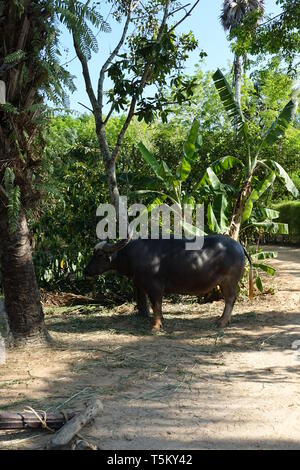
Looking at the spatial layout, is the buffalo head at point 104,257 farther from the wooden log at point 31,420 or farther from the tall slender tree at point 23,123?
the wooden log at point 31,420

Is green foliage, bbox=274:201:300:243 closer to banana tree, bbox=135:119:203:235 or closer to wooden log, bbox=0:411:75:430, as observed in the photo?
banana tree, bbox=135:119:203:235

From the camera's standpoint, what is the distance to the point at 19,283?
5699mm

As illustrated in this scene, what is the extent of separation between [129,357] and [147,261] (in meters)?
1.72

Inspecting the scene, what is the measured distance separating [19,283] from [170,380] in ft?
6.77

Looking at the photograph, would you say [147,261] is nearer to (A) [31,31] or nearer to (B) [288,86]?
(A) [31,31]

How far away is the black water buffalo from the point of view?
6.98 meters

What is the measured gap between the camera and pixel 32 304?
5.79 meters

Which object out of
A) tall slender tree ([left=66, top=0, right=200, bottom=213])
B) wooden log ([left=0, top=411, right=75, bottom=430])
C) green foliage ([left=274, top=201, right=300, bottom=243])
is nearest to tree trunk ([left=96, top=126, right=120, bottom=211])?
tall slender tree ([left=66, top=0, right=200, bottom=213])

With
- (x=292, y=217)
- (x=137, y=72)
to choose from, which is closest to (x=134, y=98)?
(x=137, y=72)

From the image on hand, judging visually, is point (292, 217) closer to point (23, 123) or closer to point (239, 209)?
point (239, 209)

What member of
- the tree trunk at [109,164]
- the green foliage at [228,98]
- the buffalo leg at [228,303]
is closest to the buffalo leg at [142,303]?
the buffalo leg at [228,303]

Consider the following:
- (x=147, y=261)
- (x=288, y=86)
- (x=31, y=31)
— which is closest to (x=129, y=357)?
(x=147, y=261)

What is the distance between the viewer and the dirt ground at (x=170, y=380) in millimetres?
3697

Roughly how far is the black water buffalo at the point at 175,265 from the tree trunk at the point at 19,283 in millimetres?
1696
